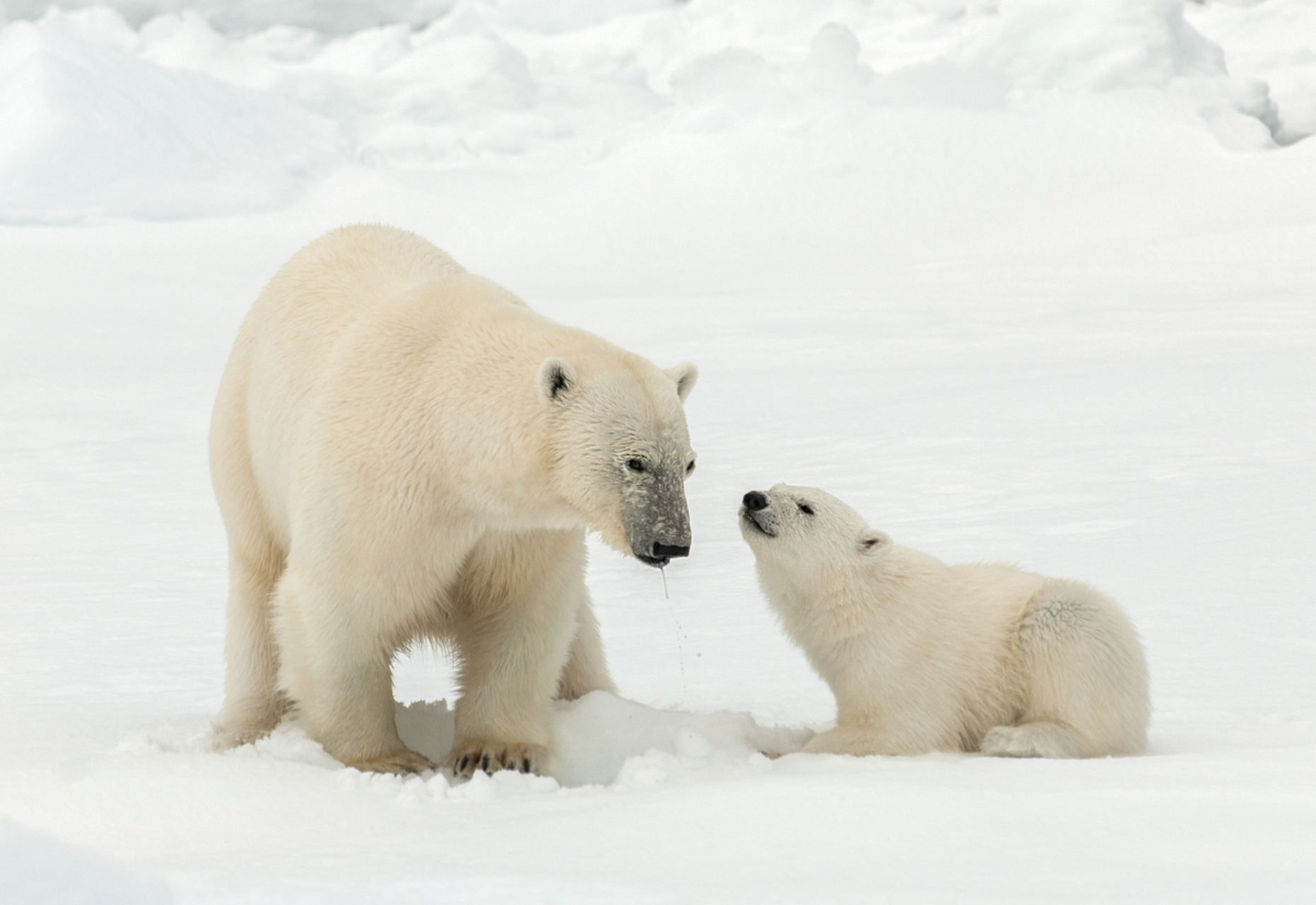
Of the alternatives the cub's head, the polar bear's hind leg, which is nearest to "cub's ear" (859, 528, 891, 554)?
the cub's head

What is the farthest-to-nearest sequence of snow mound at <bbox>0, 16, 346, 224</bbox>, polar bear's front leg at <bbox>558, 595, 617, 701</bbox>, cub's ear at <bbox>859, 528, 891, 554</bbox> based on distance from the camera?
1. snow mound at <bbox>0, 16, 346, 224</bbox>
2. polar bear's front leg at <bbox>558, 595, 617, 701</bbox>
3. cub's ear at <bbox>859, 528, 891, 554</bbox>

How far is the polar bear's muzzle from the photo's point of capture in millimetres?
3396

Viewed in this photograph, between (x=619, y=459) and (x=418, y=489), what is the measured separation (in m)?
0.48

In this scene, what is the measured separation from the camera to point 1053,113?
69.7 ft

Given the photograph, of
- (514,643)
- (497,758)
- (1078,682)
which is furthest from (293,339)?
(1078,682)

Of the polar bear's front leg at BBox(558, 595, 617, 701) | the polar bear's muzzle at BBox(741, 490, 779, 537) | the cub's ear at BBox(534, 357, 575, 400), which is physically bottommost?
the polar bear's front leg at BBox(558, 595, 617, 701)

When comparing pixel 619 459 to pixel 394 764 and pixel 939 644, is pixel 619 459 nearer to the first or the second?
pixel 394 764

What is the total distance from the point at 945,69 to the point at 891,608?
1898 cm

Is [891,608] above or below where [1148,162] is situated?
below

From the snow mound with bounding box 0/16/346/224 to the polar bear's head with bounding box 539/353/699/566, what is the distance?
16.0 meters

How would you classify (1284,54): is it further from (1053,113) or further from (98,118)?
(98,118)

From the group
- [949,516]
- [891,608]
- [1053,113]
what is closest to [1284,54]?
[1053,113]

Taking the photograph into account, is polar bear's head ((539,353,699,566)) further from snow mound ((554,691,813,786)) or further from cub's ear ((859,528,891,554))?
cub's ear ((859,528,891,554))

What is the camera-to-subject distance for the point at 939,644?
3.31 meters
